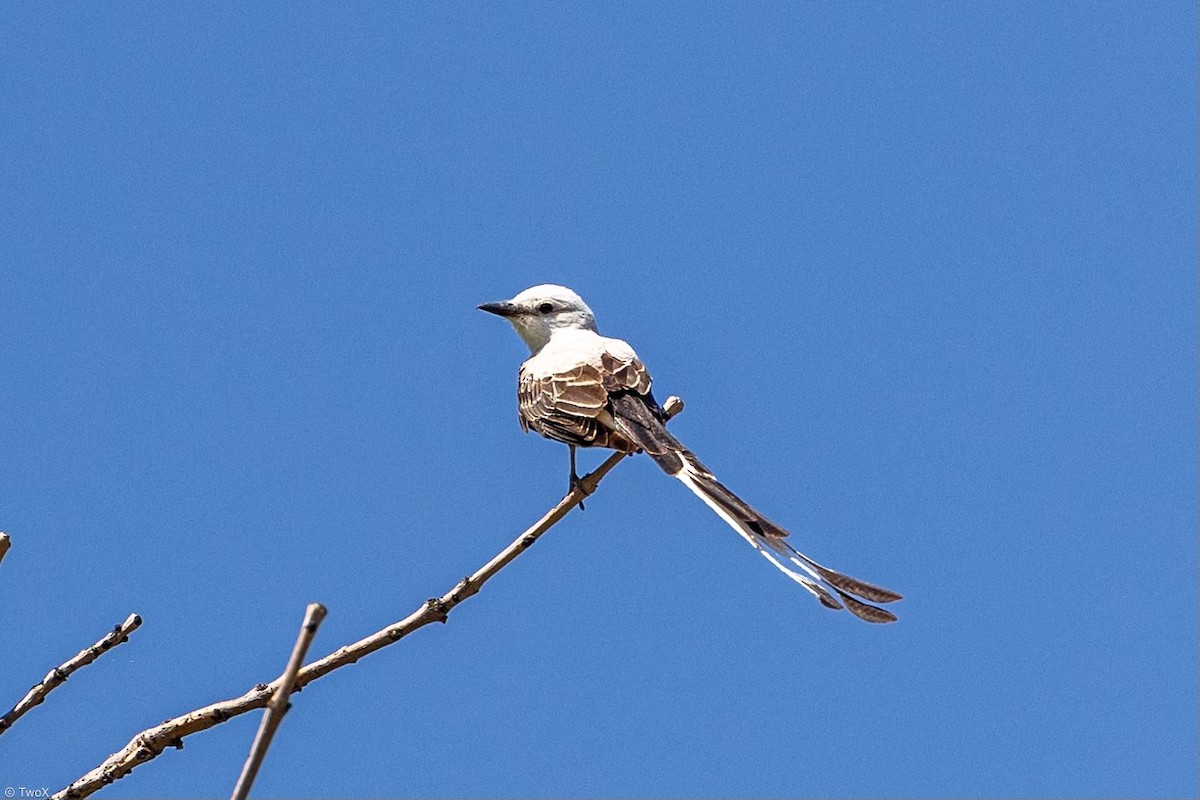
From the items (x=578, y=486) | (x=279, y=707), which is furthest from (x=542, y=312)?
(x=279, y=707)

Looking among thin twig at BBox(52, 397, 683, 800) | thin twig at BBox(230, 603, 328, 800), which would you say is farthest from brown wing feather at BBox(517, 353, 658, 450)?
thin twig at BBox(230, 603, 328, 800)

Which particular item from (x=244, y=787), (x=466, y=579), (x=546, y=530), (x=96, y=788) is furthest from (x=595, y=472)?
(x=244, y=787)

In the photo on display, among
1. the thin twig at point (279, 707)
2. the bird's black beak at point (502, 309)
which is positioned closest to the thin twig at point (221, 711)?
the thin twig at point (279, 707)

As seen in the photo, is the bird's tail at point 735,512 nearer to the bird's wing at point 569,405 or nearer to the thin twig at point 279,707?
the bird's wing at point 569,405

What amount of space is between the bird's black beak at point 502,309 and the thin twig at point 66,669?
4.00 m

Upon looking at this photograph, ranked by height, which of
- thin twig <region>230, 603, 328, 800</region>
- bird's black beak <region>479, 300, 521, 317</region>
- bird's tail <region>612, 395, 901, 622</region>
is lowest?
thin twig <region>230, 603, 328, 800</region>

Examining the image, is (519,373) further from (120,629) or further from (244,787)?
(244,787)

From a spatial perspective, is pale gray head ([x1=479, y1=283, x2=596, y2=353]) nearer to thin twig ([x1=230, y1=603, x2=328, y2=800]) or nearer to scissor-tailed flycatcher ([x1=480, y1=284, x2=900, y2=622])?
scissor-tailed flycatcher ([x1=480, y1=284, x2=900, y2=622])

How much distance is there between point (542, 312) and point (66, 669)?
4.23m

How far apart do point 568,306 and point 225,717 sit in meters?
4.15

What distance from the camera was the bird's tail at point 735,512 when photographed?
3.62 m

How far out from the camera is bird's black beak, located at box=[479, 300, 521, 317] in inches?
263

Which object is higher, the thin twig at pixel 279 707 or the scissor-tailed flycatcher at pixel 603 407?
the scissor-tailed flycatcher at pixel 603 407

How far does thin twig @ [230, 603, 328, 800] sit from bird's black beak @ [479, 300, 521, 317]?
16.3 ft
